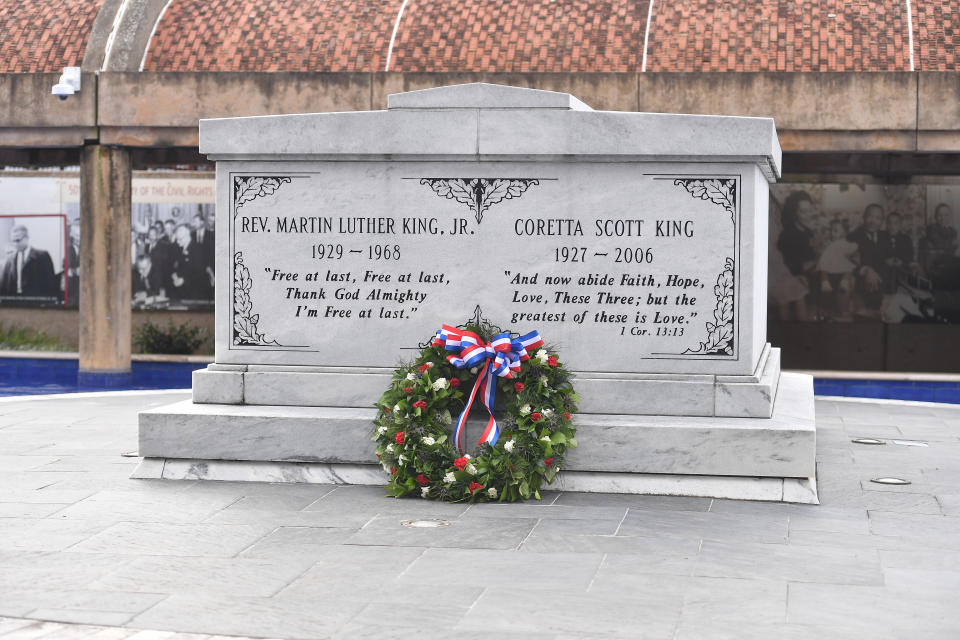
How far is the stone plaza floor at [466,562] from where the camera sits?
16.4ft

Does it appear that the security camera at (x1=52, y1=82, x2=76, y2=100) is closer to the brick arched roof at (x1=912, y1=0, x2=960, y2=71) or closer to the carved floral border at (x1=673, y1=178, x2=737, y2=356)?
the brick arched roof at (x1=912, y1=0, x2=960, y2=71)

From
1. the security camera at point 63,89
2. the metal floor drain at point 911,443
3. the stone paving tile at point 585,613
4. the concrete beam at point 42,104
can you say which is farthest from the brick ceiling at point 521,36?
the stone paving tile at point 585,613

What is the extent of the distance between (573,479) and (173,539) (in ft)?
8.06

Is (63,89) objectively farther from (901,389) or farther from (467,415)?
(901,389)

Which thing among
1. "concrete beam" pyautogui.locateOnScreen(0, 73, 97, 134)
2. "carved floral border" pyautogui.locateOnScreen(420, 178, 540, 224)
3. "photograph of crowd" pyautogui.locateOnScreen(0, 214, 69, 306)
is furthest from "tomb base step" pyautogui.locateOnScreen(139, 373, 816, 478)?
"photograph of crowd" pyautogui.locateOnScreen(0, 214, 69, 306)

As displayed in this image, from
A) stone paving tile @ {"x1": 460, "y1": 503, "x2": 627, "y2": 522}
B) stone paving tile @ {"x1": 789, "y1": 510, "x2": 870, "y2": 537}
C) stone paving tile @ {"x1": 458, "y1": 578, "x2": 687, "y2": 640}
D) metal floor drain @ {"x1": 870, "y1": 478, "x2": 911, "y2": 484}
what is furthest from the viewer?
metal floor drain @ {"x1": 870, "y1": 478, "x2": 911, "y2": 484}

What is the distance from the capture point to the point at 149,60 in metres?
16.8

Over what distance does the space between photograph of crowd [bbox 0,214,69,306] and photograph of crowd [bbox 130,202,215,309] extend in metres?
1.32

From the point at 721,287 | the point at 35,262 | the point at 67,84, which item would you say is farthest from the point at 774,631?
the point at 35,262

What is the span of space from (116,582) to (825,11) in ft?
42.2

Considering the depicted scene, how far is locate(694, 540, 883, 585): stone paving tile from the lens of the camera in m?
5.70

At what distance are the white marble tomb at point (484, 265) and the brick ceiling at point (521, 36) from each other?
25.0 ft

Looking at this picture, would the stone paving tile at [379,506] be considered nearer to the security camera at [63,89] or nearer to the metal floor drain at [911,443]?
the metal floor drain at [911,443]

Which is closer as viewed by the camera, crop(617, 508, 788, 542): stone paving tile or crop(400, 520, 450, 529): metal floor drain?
crop(617, 508, 788, 542): stone paving tile
